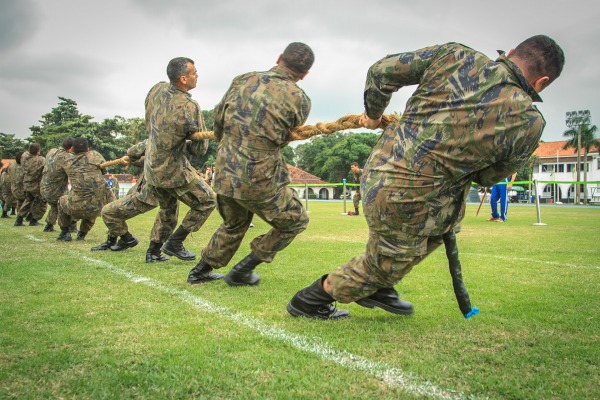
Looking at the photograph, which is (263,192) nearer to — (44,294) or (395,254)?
(395,254)

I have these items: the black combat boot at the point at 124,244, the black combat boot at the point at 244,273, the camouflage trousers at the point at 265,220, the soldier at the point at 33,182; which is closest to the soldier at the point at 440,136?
the camouflage trousers at the point at 265,220

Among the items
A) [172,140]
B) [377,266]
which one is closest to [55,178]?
[172,140]

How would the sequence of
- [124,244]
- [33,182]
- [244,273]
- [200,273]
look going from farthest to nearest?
[33,182], [124,244], [200,273], [244,273]

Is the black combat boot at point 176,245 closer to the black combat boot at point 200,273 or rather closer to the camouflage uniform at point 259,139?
the black combat boot at point 200,273

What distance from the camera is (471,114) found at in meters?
2.52

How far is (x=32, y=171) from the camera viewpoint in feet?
37.2

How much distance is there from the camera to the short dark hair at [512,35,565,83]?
256cm

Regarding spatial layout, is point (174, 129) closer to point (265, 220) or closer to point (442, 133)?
point (265, 220)

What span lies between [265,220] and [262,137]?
2.59 ft

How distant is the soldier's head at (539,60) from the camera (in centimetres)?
256

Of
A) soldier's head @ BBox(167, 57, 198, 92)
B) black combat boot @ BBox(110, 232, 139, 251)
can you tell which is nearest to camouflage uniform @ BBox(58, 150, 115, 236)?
black combat boot @ BBox(110, 232, 139, 251)

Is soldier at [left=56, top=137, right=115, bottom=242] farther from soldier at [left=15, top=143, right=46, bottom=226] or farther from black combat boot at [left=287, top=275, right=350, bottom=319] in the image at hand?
black combat boot at [left=287, top=275, right=350, bottom=319]

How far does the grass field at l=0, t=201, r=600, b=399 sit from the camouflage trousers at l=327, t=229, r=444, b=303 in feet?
0.95

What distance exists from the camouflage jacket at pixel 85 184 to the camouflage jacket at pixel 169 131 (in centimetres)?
343
